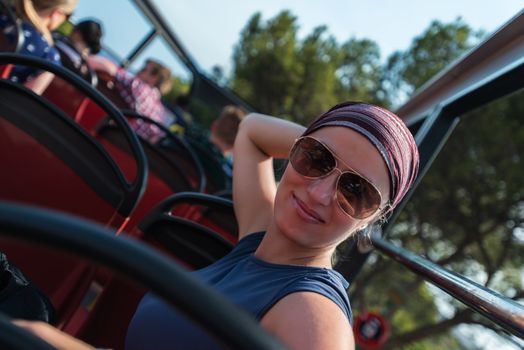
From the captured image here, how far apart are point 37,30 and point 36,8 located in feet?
0.59

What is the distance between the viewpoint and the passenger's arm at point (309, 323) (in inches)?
29.1

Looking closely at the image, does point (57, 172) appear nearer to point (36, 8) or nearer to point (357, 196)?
point (357, 196)

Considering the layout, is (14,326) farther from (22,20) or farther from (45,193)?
(22,20)

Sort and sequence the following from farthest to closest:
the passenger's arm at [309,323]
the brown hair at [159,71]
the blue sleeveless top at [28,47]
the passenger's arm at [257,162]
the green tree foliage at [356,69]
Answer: the green tree foliage at [356,69] → the brown hair at [159,71] → the blue sleeveless top at [28,47] → the passenger's arm at [257,162] → the passenger's arm at [309,323]

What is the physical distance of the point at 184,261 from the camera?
4.66 ft

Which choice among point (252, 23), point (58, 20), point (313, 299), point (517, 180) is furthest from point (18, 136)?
point (252, 23)

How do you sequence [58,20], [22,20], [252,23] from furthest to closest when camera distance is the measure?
[252,23]
[58,20]
[22,20]

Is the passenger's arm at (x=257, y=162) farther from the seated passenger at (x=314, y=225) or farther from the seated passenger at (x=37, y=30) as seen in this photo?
the seated passenger at (x=37, y=30)

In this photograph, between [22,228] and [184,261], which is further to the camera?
[184,261]

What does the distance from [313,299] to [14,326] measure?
0.53 metres

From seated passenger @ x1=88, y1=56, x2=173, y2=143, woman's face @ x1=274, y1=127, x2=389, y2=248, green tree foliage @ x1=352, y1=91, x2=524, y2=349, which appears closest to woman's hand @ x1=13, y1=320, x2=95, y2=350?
woman's face @ x1=274, y1=127, x2=389, y2=248

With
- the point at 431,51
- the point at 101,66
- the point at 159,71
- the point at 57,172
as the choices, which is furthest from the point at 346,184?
the point at 431,51

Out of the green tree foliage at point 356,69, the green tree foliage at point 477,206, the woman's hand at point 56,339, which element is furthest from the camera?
→ the green tree foliage at point 356,69

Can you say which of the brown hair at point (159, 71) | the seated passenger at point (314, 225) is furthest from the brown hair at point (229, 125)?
the seated passenger at point (314, 225)
